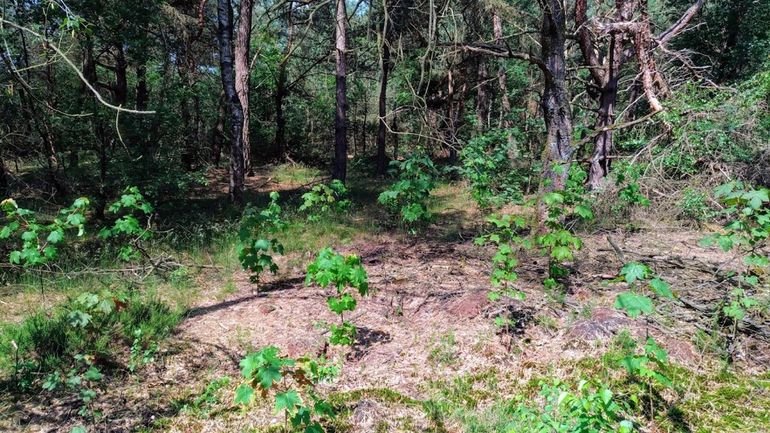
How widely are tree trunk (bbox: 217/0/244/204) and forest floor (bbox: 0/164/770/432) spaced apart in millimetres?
4877

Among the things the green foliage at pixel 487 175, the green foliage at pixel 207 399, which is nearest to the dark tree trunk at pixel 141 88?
the green foliage at pixel 487 175

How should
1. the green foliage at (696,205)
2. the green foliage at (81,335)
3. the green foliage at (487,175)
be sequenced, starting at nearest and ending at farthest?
the green foliage at (81,335) → the green foliage at (696,205) → the green foliage at (487,175)

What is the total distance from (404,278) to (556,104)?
116 inches

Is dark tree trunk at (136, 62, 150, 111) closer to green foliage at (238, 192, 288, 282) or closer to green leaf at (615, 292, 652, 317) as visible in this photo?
green foliage at (238, 192, 288, 282)

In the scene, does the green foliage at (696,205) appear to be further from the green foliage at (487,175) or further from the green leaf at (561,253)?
the green leaf at (561,253)

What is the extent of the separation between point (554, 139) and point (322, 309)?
11.8 ft

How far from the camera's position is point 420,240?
23.6 ft

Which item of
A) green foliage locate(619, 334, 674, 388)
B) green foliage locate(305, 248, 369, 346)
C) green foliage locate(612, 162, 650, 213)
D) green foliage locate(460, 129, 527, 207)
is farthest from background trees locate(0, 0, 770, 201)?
green foliage locate(619, 334, 674, 388)

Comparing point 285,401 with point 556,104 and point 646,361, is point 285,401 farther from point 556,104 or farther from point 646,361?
point 556,104

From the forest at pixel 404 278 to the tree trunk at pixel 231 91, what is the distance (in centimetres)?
5

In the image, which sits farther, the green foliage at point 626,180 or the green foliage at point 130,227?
the green foliage at point 626,180

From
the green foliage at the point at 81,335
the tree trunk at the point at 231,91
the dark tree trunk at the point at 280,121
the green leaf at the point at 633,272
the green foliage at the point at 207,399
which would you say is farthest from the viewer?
the dark tree trunk at the point at 280,121

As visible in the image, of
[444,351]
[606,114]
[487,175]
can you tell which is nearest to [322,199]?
[487,175]

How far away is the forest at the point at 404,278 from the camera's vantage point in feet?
9.75
